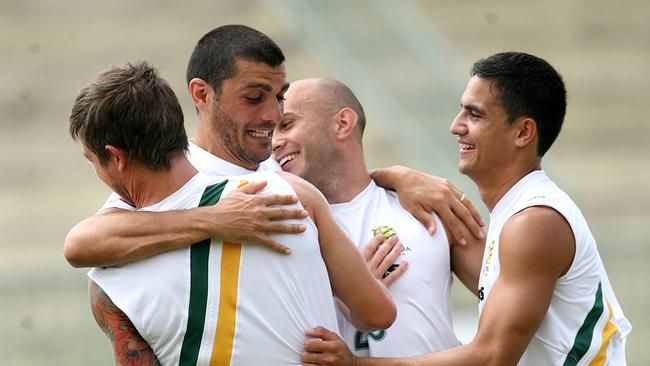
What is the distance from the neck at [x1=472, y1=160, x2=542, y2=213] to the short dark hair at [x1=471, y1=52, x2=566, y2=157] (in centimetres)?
7

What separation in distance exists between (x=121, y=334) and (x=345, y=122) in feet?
5.95

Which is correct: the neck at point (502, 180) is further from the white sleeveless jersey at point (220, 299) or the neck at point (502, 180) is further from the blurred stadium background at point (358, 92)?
the blurred stadium background at point (358, 92)

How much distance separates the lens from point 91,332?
891cm

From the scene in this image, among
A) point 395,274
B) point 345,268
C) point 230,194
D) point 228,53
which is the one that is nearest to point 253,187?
point 230,194

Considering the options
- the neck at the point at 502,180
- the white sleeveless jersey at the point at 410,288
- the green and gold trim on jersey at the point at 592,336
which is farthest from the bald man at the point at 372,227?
the green and gold trim on jersey at the point at 592,336

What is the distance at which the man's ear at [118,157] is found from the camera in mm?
3977

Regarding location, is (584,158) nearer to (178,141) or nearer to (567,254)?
(567,254)

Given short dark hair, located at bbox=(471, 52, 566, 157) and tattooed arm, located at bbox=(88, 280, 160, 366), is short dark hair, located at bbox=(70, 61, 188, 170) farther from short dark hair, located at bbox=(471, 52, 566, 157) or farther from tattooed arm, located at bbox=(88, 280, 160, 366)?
short dark hair, located at bbox=(471, 52, 566, 157)

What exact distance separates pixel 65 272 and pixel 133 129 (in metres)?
5.31

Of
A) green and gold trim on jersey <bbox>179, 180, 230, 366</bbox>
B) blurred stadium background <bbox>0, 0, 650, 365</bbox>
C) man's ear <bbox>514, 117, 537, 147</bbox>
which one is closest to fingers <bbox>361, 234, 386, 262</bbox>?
man's ear <bbox>514, 117, 537, 147</bbox>

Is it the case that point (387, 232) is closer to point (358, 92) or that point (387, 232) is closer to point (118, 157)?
point (118, 157)

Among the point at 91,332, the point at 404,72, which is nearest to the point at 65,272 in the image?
the point at 91,332

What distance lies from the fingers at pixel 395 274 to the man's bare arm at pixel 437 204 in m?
0.21

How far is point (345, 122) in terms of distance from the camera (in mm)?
5531
